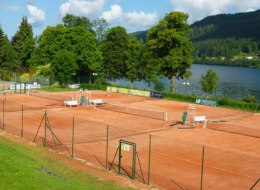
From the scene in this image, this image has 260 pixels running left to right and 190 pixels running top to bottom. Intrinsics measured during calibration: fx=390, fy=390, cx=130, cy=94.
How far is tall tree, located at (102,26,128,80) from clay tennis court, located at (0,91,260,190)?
3124 cm

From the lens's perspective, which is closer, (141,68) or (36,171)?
(36,171)

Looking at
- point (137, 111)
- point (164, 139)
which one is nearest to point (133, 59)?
point (137, 111)

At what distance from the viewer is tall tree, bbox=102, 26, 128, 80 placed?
8544 centimetres

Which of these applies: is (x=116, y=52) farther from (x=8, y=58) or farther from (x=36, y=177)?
(x=36, y=177)

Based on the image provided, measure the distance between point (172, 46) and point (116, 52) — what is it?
17355 millimetres

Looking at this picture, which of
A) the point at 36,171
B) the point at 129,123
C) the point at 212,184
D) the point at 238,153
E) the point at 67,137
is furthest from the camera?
the point at 129,123

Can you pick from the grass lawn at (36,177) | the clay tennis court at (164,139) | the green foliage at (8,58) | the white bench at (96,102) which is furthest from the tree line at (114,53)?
the grass lawn at (36,177)

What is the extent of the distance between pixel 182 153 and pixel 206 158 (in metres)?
1.93

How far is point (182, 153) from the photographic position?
92.0 feet

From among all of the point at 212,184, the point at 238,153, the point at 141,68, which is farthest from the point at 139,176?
the point at 141,68

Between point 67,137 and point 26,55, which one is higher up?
point 26,55

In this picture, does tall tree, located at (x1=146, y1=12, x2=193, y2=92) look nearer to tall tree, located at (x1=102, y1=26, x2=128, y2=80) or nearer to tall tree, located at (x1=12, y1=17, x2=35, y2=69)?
tall tree, located at (x1=102, y1=26, x2=128, y2=80)

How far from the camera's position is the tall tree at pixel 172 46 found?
7019 cm

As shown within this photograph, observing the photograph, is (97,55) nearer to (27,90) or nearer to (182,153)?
(27,90)
